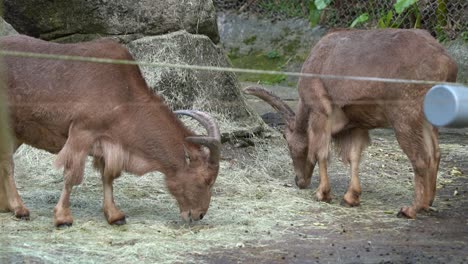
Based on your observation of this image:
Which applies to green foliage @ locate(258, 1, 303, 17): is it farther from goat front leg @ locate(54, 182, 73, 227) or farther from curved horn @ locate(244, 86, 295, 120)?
goat front leg @ locate(54, 182, 73, 227)

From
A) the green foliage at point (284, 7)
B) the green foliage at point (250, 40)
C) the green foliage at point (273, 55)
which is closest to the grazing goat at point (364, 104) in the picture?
the green foliage at point (273, 55)

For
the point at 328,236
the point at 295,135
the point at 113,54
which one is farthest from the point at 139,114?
the point at 295,135

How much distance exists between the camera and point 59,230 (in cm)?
736

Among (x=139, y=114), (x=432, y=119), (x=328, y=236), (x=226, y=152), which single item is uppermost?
(x=432, y=119)

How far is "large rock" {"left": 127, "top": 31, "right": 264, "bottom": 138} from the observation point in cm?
1041

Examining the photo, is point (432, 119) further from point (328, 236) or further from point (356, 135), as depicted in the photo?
point (356, 135)

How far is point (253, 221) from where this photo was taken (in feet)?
26.0

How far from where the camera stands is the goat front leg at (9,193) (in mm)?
7723

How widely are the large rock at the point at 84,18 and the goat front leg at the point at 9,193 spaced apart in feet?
9.96

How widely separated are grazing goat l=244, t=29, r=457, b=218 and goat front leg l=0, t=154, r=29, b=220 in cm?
276

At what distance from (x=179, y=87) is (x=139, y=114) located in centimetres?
277

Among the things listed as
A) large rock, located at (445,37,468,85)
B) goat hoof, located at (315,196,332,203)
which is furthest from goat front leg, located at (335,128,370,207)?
large rock, located at (445,37,468,85)

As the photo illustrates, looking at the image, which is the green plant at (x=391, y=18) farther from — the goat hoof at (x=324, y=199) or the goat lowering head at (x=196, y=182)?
the goat lowering head at (x=196, y=182)

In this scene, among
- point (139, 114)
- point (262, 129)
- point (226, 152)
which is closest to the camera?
point (139, 114)
